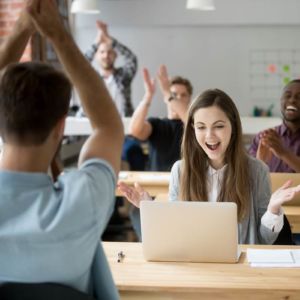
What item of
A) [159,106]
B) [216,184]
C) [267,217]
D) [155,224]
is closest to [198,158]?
[216,184]

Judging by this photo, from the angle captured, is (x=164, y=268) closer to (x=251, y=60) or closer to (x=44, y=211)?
(x=44, y=211)

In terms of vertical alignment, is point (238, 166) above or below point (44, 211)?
below

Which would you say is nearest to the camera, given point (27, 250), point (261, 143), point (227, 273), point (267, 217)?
point (27, 250)

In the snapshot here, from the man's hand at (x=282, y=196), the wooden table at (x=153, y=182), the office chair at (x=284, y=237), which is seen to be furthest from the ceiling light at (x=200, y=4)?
the man's hand at (x=282, y=196)

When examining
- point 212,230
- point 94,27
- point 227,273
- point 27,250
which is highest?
point 94,27

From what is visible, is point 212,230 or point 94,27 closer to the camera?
point 212,230

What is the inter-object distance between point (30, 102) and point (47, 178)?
0.45 feet

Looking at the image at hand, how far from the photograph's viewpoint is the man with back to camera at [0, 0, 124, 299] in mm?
972

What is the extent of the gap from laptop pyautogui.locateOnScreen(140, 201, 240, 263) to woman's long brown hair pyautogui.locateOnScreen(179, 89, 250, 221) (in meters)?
0.35

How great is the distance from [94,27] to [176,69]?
1.08m

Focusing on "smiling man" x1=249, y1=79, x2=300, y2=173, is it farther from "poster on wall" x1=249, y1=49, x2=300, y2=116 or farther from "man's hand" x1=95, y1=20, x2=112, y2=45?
"poster on wall" x1=249, y1=49, x2=300, y2=116

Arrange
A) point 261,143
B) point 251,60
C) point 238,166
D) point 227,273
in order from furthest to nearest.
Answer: point 251,60, point 261,143, point 238,166, point 227,273

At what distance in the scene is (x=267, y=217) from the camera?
2215 millimetres

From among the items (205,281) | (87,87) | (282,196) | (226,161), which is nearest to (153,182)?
(226,161)
